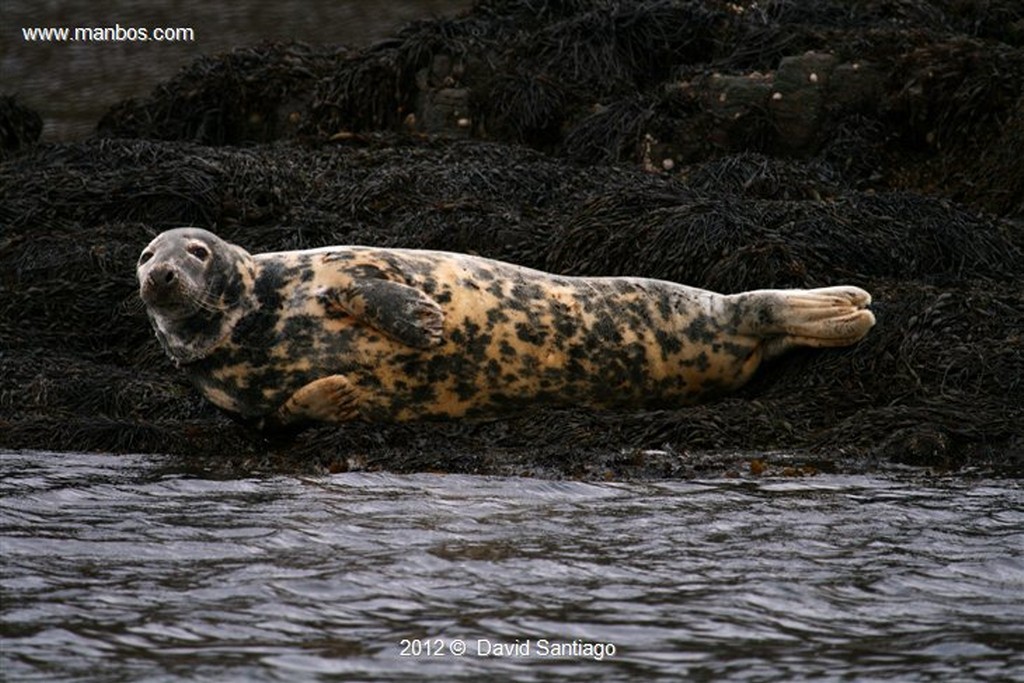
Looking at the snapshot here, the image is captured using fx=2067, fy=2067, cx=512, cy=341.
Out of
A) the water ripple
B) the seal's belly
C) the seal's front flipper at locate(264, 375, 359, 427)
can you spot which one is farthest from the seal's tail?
the seal's front flipper at locate(264, 375, 359, 427)

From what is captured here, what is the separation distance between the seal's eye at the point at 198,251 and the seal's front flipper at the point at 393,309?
0.44m

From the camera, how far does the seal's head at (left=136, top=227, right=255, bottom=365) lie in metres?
6.97

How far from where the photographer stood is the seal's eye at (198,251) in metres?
7.05

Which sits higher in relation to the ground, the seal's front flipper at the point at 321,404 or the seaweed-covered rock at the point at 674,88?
the seaweed-covered rock at the point at 674,88

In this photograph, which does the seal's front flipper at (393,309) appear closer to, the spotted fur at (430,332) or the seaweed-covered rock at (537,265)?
the spotted fur at (430,332)

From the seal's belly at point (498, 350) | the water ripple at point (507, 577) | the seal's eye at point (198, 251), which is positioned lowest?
the water ripple at point (507, 577)

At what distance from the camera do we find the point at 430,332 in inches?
275

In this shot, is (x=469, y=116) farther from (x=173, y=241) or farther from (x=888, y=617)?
(x=888, y=617)

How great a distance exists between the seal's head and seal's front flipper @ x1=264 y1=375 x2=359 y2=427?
34 centimetres

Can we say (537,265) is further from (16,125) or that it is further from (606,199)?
(16,125)

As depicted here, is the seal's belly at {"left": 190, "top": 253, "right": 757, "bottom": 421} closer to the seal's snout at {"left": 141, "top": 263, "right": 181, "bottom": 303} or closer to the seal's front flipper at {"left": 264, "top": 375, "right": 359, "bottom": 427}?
the seal's front flipper at {"left": 264, "top": 375, "right": 359, "bottom": 427}

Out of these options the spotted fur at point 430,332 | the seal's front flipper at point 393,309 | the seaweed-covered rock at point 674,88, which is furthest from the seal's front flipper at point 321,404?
the seaweed-covered rock at point 674,88

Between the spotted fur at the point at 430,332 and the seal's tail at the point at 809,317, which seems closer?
the spotted fur at the point at 430,332

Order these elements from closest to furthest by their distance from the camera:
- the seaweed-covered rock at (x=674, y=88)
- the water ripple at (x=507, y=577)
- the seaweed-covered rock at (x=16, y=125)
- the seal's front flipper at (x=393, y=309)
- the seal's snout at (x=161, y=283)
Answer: the water ripple at (x=507, y=577), the seal's snout at (x=161, y=283), the seal's front flipper at (x=393, y=309), the seaweed-covered rock at (x=674, y=88), the seaweed-covered rock at (x=16, y=125)
